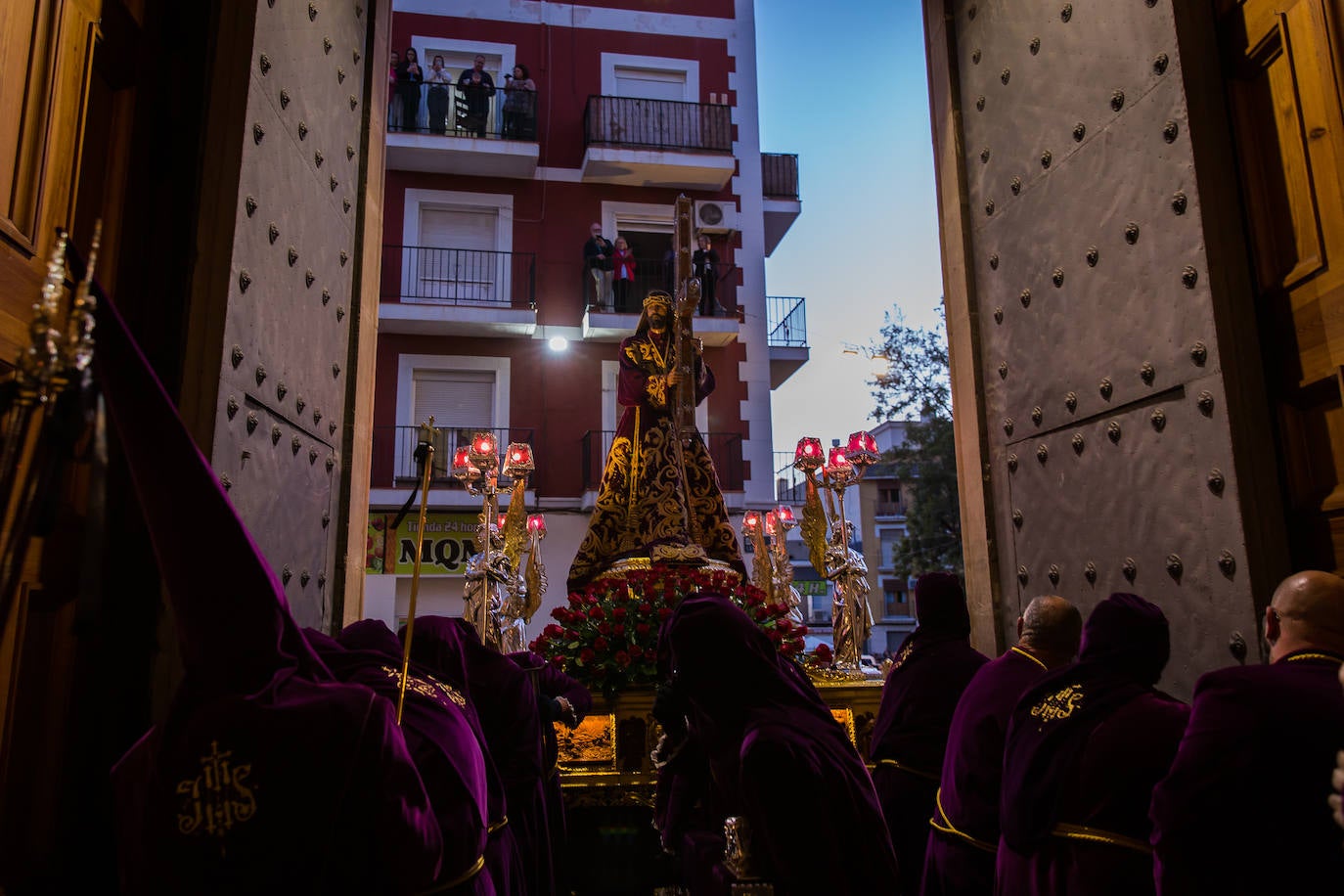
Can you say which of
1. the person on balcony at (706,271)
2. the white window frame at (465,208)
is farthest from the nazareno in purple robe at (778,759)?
the white window frame at (465,208)

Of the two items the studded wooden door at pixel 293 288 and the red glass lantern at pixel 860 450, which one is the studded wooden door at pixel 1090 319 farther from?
the studded wooden door at pixel 293 288

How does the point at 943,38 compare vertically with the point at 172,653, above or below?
above

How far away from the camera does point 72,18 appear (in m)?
2.51

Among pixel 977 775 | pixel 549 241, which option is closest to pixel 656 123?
pixel 549 241

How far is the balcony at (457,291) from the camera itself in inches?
562

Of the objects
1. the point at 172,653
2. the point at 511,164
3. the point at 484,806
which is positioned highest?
the point at 511,164

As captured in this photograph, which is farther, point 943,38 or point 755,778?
point 943,38

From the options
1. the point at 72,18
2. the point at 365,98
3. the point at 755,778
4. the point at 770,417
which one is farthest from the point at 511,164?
the point at 755,778

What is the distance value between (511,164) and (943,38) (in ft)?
36.0

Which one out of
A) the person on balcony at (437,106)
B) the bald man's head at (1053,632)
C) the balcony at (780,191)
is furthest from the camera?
the balcony at (780,191)

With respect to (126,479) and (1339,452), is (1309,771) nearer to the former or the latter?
(1339,452)

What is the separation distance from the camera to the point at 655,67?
1591 centimetres

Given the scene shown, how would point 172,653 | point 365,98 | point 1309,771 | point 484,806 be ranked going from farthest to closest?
point 365,98
point 172,653
point 484,806
point 1309,771

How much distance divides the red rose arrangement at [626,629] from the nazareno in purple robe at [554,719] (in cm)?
25
